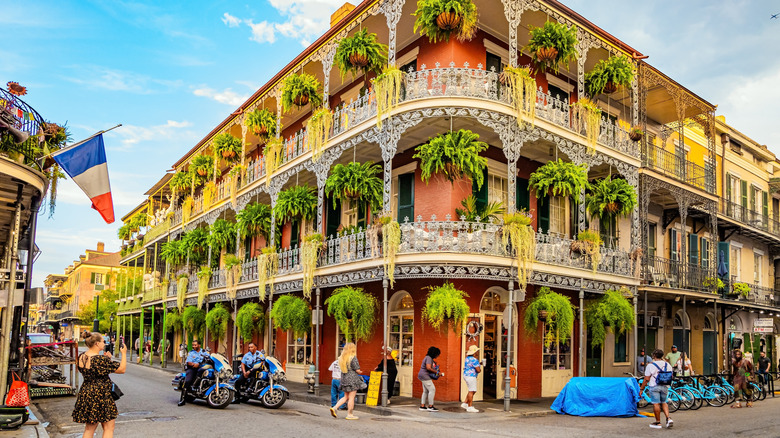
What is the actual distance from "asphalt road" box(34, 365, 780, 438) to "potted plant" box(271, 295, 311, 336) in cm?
361

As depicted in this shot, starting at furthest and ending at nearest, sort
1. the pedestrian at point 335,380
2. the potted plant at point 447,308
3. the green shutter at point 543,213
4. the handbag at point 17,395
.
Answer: the green shutter at point 543,213 → the potted plant at point 447,308 → the pedestrian at point 335,380 → the handbag at point 17,395

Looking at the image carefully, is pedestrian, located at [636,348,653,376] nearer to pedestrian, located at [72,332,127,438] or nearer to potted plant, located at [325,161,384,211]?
potted plant, located at [325,161,384,211]

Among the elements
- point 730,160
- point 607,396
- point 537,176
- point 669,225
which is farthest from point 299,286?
point 730,160

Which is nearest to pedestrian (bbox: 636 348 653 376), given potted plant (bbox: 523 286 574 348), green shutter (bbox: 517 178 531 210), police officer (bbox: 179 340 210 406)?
potted plant (bbox: 523 286 574 348)

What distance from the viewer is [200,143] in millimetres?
30391

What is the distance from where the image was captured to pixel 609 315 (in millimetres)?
16312

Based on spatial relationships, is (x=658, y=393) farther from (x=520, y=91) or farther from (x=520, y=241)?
(x=520, y=91)

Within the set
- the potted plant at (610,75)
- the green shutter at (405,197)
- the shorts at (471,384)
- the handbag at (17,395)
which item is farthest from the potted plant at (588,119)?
the handbag at (17,395)

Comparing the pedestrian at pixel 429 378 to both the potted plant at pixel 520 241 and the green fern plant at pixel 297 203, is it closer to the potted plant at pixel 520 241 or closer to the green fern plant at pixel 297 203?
the potted plant at pixel 520 241

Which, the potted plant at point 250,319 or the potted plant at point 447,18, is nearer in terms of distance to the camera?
the potted plant at point 447,18

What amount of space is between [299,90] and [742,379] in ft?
48.8

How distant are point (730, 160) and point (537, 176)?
1572 cm

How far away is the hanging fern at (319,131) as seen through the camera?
18.2 m

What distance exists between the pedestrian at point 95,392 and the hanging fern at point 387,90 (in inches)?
373
